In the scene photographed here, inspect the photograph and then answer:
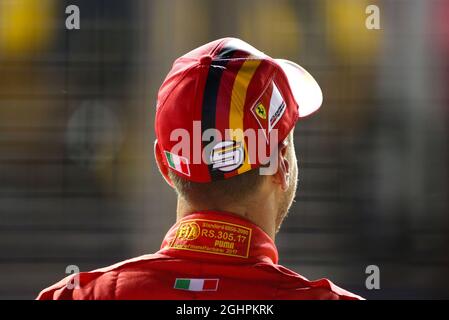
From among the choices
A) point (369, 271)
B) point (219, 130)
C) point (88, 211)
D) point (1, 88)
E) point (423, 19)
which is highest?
point (423, 19)

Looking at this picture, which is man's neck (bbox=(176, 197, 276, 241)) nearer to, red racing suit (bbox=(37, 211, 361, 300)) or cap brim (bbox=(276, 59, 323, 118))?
red racing suit (bbox=(37, 211, 361, 300))

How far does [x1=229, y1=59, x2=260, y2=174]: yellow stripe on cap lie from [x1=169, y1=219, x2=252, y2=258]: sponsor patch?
13 centimetres

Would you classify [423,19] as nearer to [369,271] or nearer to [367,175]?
[367,175]

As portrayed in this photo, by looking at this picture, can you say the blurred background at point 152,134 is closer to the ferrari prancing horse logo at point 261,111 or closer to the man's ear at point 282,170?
the man's ear at point 282,170

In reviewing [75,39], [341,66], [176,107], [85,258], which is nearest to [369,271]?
[341,66]

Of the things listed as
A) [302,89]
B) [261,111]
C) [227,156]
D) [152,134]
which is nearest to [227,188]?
[227,156]

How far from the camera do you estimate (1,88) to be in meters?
6.82

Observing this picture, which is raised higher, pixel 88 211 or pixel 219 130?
pixel 219 130

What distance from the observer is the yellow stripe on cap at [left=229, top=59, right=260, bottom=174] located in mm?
1837

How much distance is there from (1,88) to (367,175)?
9.59 ft

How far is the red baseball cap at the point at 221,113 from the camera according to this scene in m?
1.84
